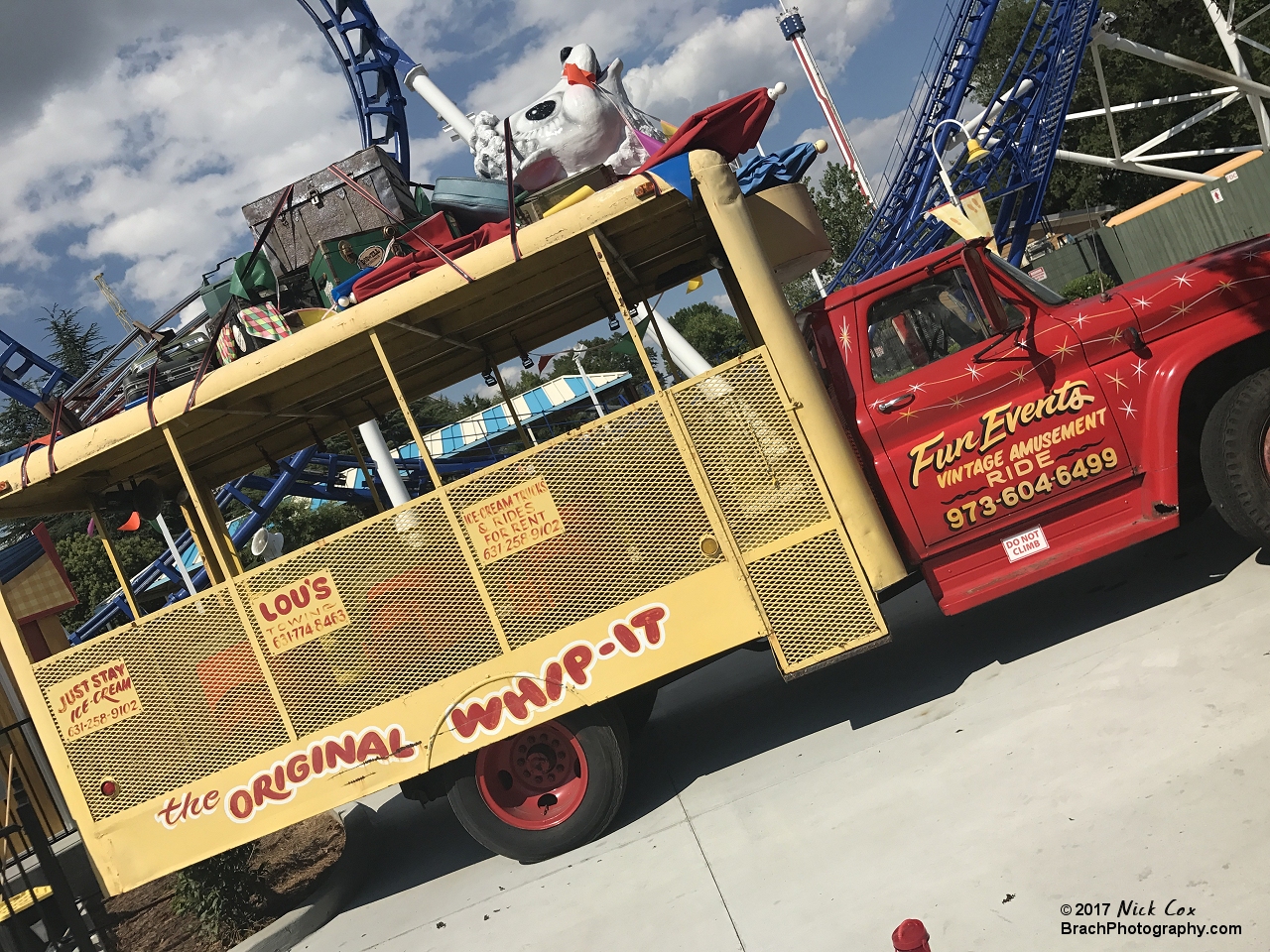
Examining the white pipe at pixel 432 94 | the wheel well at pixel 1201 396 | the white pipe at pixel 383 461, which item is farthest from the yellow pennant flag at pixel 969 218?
the white pipe at pixel 432 94

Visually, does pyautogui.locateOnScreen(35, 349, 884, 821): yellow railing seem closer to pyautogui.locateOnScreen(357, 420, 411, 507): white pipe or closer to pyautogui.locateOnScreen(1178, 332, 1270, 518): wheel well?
pyautogui.locateOnScreen(1178, 332, 1270, 518): wheel well

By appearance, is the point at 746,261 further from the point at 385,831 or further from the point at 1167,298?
the point at 385,831

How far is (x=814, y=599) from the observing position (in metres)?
5.11

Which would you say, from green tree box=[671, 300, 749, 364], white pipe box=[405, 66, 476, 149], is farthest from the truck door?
green tree box=[671, 300, 749, 364]

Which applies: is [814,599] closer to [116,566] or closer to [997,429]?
[997,429]

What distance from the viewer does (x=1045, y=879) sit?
349cm

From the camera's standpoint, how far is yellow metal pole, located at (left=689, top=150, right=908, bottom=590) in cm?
500

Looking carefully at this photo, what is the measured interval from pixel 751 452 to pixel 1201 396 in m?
2.54

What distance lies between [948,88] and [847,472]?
579 inches

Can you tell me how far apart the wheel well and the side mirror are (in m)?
1.04

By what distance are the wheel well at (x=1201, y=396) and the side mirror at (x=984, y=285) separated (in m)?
1.04

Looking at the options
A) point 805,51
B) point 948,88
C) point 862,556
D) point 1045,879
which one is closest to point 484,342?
point 862,556

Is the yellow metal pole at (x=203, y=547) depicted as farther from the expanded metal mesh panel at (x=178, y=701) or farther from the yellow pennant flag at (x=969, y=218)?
the yellow pennant flag at (x=969, y=218)

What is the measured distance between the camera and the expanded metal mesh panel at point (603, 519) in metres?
5.11
